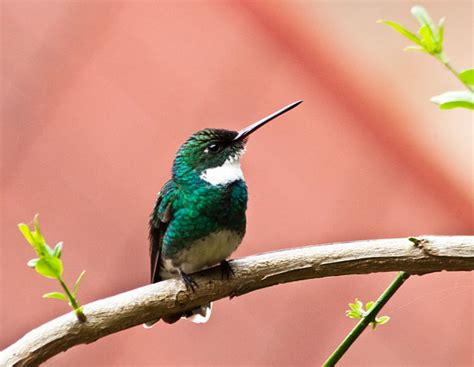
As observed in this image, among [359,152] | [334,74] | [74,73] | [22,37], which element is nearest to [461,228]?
[359,152]

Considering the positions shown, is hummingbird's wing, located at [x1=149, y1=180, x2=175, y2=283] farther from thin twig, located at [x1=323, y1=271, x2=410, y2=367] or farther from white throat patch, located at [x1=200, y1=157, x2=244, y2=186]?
thin twig, located at [x1=323, y1=271, x2=410, y2=367]

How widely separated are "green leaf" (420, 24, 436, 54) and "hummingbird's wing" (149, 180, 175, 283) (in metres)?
0.70

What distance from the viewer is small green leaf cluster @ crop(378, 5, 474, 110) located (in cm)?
Answer: 69

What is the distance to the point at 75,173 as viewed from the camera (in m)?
2.43

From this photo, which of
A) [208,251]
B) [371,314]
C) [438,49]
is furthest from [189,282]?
[438,49]

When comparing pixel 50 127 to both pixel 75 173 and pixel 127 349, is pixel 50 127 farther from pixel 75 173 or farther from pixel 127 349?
pixel 127 349

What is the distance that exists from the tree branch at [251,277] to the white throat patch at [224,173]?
34 centimetres

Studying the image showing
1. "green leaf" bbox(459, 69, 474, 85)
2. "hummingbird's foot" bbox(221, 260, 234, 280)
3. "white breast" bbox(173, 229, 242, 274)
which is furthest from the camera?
"white breast" bbox(173, 229, 242, 274)

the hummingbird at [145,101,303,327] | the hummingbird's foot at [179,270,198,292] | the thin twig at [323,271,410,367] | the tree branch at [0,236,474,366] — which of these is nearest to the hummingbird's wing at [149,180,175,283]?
the hummingbird at [145,101,303,327]

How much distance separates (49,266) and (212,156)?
2.18ft

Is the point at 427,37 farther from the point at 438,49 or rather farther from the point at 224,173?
the point at 224,173

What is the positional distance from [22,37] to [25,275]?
33.9 inches

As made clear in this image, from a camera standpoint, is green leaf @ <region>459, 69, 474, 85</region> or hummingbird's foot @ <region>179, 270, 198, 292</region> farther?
hummingbird's foot @ <region>179, 270, 198, 292</region>

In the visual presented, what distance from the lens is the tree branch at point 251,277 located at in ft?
2.83
